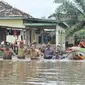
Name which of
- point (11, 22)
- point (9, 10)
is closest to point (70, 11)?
point (9, 10)

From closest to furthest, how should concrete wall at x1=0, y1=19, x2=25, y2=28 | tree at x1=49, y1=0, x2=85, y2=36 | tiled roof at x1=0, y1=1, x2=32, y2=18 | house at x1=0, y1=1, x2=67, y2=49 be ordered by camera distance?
1. house at x1=0, y1=1, x2=67, y2=49
2. concrete wall at x1=0, y1=19, x2=25, y2=28
3. tiled roof at x1=0, y1=1, x2=32, y2=18
4. tree at x1=49, y1=0, x2=85, y2=36

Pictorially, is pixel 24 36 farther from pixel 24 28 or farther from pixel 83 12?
pixel 83 12

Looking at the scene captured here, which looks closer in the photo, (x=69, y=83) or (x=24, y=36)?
(x=69, y=83)

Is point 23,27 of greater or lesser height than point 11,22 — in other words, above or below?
below

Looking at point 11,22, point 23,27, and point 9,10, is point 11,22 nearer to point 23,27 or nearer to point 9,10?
point 23,27

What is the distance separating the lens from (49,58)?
24.5m

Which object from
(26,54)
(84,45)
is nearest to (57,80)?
(26,54)

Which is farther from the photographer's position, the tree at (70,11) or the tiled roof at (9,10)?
the tree at (70,11)

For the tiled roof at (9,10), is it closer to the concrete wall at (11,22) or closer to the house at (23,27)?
the house at (23,27)

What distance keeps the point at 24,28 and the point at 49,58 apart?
11234mm

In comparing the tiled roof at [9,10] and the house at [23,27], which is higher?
the tiled roof at [9,10]

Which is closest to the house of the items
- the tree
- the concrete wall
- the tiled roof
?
the concrete wall

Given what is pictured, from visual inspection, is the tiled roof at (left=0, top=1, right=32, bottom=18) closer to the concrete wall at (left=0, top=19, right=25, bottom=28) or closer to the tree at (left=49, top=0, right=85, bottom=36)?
the tree at (left=49, top=0, right=85, bottom=36)

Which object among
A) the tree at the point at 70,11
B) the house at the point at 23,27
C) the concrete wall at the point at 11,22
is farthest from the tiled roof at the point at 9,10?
the concrete wall at the point at 11,22
